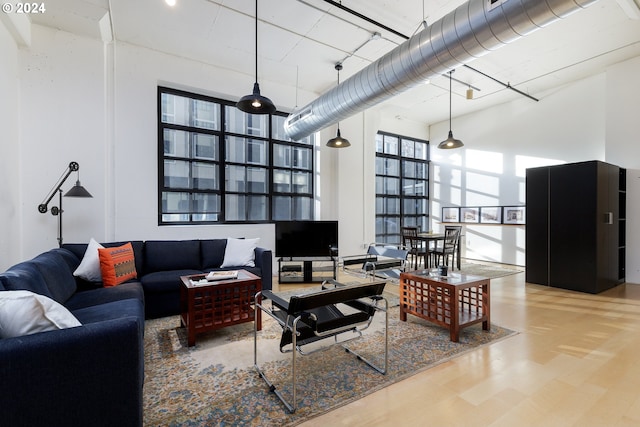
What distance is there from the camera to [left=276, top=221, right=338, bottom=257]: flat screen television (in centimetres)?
→ 525

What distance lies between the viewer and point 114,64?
443 cm

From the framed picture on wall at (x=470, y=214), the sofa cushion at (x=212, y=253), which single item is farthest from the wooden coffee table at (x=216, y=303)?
the framed picture on wall at (x=470, y=214)

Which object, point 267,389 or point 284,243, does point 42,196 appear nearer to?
point 284,243

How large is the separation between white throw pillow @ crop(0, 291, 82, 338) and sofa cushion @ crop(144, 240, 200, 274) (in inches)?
106

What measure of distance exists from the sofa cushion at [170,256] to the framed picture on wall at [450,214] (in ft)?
22.6

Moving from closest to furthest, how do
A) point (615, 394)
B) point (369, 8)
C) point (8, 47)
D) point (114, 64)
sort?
point (615, 394)
point (8, 47)
point (369, 8)
point (114, 64)

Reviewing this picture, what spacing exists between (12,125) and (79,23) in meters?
1.58

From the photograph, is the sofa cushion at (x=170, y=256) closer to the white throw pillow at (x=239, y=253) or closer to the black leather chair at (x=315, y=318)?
the white throw pillow at (x=239, y=253)

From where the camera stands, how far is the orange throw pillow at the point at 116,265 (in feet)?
10.8

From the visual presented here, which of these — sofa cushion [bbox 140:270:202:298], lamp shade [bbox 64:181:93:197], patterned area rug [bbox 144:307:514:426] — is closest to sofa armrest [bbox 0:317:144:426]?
patterned area rug [bbox 144:307:514:426]

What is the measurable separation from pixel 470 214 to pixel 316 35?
6075 mm

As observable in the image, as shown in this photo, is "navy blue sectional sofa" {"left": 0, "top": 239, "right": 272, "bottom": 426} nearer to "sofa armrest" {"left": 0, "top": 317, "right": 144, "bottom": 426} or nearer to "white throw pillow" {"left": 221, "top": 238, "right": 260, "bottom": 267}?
"sofa armrest" {"left": 0, "top": 317, "right": 144, "bottom": 426}

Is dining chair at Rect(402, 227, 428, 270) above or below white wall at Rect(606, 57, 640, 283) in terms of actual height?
below

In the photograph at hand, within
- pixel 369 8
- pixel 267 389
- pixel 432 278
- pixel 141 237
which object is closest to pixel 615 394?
pixel 432 278
